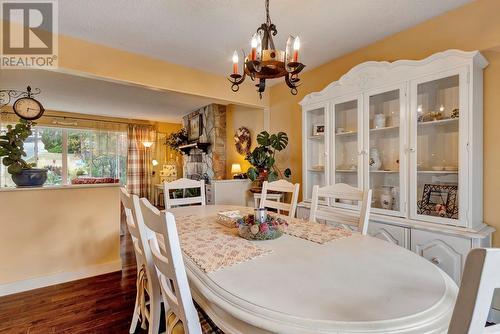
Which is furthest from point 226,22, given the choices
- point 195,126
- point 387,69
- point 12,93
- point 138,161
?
point 138,161

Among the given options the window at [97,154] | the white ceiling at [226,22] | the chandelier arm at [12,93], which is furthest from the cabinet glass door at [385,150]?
the window at [97,154]

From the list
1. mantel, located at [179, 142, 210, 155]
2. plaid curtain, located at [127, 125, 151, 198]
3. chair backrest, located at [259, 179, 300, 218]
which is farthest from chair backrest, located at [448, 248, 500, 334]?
Result: plaid curtain, located at [127, 125, 151, 198]

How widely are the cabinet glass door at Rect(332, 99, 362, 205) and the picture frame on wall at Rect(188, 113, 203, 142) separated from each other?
138 inches

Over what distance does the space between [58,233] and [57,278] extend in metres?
0.44

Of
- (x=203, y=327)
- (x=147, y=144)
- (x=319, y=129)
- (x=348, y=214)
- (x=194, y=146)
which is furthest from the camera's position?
(x=147, y=144)

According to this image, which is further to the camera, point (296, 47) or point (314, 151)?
point (314, 151)

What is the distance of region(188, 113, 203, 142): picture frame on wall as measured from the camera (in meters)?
5.54

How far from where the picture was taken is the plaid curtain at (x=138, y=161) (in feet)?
21.8

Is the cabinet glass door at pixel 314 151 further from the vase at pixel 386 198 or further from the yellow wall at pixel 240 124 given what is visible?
the yellow wall at pixel 240 124

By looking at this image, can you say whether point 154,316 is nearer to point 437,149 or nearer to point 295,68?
point 295,68

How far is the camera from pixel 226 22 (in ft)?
7.17

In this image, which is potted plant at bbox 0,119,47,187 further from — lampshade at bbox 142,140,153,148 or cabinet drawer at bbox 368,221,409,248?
lampshade at bbox 142,140,153,148

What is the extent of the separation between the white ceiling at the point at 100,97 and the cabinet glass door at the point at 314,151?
1.45m

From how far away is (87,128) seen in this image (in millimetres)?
6176
